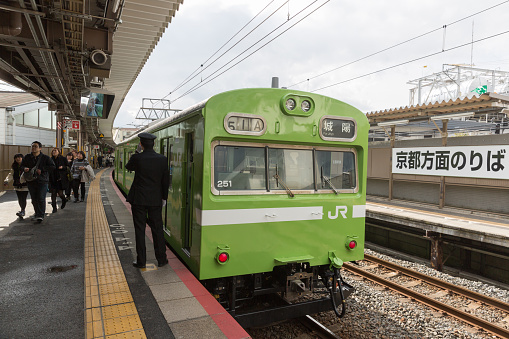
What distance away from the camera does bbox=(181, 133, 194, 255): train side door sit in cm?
445

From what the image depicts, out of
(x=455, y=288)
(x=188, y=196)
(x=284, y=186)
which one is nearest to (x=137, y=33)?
(x=188, y=196)

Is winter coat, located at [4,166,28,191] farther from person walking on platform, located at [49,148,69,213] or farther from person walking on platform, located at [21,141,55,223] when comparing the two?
person walking on platform, located at [49,148,69,213]

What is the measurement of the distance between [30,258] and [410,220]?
9187 millimetres

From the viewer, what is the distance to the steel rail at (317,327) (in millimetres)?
4520

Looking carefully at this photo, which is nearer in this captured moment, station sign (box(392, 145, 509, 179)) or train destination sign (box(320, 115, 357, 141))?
train destination sign (box(320, 115, 357, 141))

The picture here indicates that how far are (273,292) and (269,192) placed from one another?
126cm

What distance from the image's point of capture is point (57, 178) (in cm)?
901

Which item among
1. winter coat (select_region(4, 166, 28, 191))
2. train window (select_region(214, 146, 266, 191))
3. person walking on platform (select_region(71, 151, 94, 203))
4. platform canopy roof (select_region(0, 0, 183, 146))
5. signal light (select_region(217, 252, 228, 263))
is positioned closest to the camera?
signal light (select_region(217, 252, 228, 263))

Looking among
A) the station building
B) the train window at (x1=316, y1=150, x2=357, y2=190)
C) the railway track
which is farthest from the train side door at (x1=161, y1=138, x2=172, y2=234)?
the station building

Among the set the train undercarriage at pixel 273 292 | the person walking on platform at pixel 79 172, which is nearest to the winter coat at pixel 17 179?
the person walking on platform at pixel 79 172

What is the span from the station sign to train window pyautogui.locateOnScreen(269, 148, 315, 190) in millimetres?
7615

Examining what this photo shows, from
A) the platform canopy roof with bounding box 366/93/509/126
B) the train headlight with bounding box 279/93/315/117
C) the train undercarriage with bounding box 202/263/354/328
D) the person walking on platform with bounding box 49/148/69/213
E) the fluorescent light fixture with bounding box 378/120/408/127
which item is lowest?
the train undercarriage with bounding box 202/263/354/328

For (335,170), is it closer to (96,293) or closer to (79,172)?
(96,293)

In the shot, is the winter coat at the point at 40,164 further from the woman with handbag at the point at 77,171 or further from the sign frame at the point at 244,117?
the sign frame at the point at 244,117
